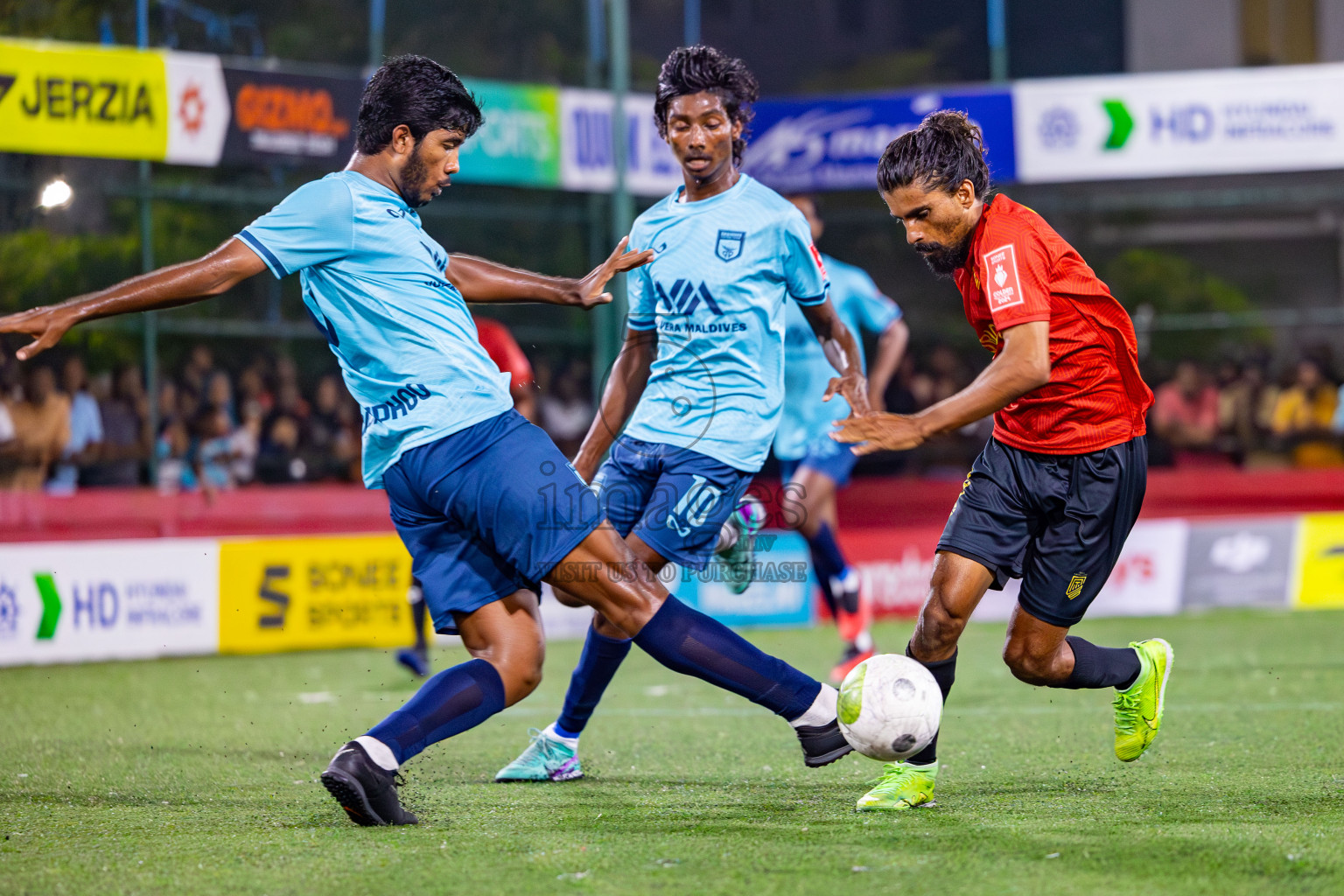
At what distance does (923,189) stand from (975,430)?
1128 cm

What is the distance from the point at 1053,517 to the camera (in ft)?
14.7

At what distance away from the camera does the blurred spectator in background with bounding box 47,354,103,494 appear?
1190cm

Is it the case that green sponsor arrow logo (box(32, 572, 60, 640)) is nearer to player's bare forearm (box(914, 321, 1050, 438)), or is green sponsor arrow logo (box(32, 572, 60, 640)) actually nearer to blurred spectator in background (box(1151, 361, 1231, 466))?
player's bare forearm (box(914, 321, 1050, 438))

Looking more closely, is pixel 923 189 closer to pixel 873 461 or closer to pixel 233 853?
pixel 233 853

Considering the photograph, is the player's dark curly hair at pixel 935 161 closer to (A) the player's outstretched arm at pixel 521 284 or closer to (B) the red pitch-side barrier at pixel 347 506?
(A) the player's outstretched arm at pixel 521 284

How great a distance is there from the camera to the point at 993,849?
3627 millimetres

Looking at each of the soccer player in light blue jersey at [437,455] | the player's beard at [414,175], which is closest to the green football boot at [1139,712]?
the soccer player in light blue jersey at [437,455]

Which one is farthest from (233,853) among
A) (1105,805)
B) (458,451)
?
(1105,805)

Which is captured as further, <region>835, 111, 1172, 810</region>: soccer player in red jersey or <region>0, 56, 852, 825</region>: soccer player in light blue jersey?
<region>835, 111, 1172, 810</region>: soccer player in red jersey

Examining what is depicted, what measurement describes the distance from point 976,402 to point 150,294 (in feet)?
7.22

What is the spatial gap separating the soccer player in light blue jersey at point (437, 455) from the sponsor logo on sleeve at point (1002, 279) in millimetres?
1222

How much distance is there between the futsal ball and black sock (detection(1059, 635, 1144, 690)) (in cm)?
71

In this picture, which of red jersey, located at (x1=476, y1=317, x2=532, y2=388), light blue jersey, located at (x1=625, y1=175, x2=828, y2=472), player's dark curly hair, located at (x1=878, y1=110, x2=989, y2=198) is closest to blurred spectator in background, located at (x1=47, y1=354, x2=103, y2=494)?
red jersey, located at (x1=476, y1=317, x2=532, y2=388)

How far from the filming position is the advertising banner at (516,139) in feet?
48.0
